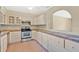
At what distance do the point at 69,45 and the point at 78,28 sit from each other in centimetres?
55

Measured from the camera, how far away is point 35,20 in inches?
299

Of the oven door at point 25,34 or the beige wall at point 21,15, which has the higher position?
the beige wall at point 21,15

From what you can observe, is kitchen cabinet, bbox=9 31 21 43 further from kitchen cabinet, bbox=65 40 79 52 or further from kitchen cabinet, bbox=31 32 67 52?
kitchen cabinet, bbox=65 40 79 52

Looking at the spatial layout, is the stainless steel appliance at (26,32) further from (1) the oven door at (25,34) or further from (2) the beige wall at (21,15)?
(2) the beige wall at (21,15)

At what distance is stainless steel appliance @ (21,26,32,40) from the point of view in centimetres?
673

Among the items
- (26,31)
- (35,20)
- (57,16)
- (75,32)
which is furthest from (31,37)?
(75,32)

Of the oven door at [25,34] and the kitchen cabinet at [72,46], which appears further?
the oven door at [25,34]

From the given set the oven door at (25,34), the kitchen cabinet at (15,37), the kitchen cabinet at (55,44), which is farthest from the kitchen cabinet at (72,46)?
the oven door at (25,34)

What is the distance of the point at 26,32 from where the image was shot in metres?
6.93

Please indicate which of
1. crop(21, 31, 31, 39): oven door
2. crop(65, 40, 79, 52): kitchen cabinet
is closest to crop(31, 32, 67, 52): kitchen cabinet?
crop(65, 40, 79, 52): kitchen cabinet

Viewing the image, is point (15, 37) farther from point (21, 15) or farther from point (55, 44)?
point (55, 44)

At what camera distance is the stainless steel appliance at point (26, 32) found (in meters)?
6.73

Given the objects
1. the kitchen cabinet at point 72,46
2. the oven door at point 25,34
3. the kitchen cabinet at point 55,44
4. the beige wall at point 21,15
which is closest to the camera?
the kitchen cabinet at point 72,46
